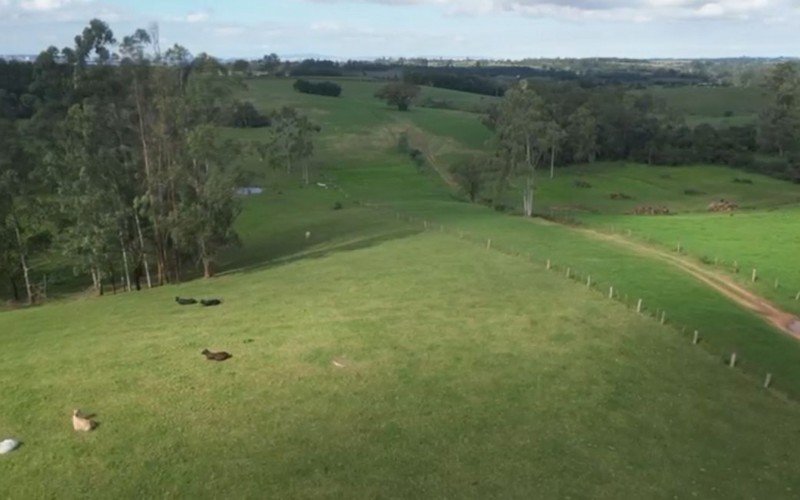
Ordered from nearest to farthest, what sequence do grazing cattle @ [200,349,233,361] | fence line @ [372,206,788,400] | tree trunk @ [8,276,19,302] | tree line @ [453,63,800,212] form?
grazing cattle @ [200,349,233,361] < fence line @ [372,206,788,400] < tree trunk @ [8,276,19,302] < tree line @ [453,63,800,212]

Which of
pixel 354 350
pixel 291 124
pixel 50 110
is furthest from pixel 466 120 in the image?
pixel 354 350

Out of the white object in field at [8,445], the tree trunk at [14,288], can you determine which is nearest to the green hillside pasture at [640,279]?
the white object in field at [8,445]

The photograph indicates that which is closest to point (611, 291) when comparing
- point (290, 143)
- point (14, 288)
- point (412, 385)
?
point (412, 385)

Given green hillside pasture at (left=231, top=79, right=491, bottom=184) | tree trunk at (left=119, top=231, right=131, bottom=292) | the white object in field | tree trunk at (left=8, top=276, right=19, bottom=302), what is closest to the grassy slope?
the white object in field

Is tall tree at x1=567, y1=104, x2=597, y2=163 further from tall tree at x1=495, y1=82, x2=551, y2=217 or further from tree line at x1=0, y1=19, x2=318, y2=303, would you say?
tree line at x1=0, y1=19, x2=318, y2=303

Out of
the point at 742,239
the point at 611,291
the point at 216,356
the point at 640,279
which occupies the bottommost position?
the point at 742,239

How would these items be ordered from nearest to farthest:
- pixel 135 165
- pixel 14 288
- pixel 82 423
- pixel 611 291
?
pixel 82 423 < pixel 611 291 < pixel 135 165 < pixel 14 288

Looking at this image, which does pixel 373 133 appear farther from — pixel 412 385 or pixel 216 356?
pixel 412 385
